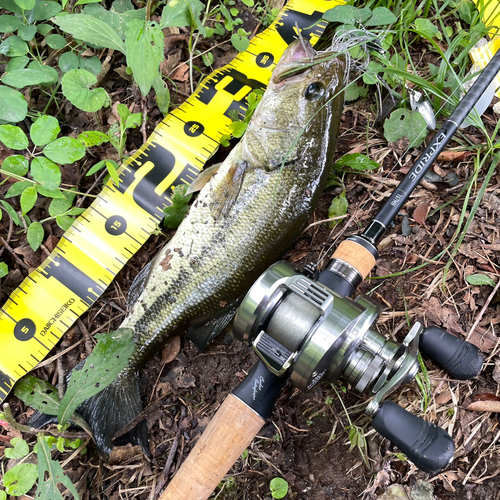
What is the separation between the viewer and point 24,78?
2.78 meters

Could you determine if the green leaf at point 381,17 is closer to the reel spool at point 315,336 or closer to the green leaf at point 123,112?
the green leaf at point 123,112

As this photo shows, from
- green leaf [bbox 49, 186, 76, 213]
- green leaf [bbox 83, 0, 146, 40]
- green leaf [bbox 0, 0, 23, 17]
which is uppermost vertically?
green leaf [bbox 83, 0, 146, 40]

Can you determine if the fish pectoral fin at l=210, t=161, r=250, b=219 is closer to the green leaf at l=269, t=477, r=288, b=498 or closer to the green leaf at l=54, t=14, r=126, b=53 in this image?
the green leaf at l=54, t=14, r=126, b=53

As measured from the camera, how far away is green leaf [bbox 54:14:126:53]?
273 centimetres

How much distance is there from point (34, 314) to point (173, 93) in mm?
1925

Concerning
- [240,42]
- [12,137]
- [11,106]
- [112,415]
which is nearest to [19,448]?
[112,415]

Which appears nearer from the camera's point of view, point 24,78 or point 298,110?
point 298,110

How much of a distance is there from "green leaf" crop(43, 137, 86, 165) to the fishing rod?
160 centimetres

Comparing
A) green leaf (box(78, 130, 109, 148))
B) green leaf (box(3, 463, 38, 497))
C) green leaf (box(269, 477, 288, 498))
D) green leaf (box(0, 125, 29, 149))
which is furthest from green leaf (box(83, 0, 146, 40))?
green leaf (box(269, 477, 288, 498))

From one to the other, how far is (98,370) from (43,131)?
1.59m

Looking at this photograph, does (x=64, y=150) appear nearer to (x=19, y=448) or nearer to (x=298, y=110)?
(x=298, y=110)

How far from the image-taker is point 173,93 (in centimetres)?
324

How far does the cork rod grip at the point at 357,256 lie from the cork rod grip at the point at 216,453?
0.92 m

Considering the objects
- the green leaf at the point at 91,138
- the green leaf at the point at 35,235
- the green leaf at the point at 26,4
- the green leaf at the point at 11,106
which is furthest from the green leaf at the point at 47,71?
the green leaf at the point at 35,235
